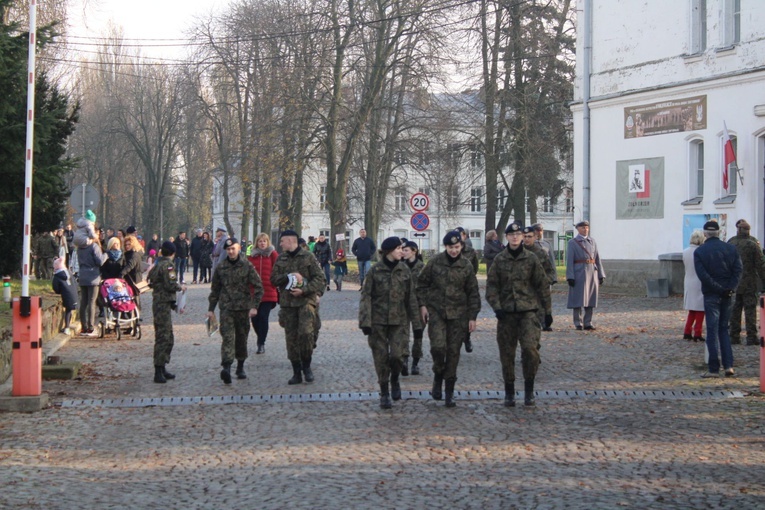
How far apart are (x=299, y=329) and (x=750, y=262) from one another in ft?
23.3

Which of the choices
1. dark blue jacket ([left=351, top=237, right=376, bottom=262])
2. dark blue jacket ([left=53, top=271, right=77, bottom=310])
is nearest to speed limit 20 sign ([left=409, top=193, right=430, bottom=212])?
dark blue jacket ([left=351, top=237, right=376, bottom=262])

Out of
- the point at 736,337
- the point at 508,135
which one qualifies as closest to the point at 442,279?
the point at 736,337

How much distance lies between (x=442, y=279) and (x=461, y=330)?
560mm

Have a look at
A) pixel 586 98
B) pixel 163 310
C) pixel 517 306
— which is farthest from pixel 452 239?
pixel 586 98

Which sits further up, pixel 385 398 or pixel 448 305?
pixel 448 305

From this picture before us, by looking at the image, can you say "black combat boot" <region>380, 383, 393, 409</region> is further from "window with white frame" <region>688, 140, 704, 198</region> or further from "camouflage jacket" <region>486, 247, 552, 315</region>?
"window with white frame" <region>688, 140, 704, 198</region>

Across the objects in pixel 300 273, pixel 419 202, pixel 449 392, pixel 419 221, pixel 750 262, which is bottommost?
pixel 449 392

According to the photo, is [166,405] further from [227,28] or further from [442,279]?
[227,28]

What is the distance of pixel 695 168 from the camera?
27.6m

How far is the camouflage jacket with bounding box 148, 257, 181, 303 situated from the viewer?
12.6 metres

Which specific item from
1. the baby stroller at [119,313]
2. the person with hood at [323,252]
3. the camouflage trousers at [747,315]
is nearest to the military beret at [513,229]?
the camouflage trousers at [747,315]

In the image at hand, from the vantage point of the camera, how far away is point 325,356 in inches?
580

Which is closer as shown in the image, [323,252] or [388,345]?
[388,345]

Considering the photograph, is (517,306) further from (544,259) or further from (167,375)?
(544,259)
